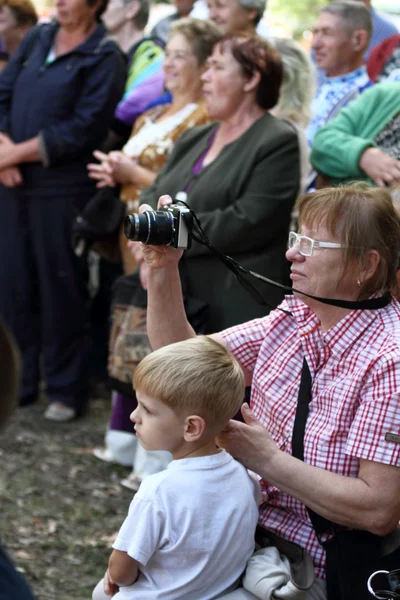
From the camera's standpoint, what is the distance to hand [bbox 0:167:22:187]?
17.0 feet

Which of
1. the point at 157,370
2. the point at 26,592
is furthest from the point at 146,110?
the point at 26,592

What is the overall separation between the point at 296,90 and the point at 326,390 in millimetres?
2627

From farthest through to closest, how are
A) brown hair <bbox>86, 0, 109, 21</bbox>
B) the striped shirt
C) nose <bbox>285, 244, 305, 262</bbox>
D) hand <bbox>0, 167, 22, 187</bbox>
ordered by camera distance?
brown hair <bbox>86, 0, 109, 21</bbox>
hand <bbox>0, 167, 22, 187</bbox>
the striped shirt
nose <bbox>285, 244, 305, 262</bbox>

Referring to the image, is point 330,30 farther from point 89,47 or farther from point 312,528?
point 312,528

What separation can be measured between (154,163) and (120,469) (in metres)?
1.54

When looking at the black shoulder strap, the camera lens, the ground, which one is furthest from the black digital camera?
the black shoulder strap

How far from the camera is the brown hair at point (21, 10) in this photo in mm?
6211

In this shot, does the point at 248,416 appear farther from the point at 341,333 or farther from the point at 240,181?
the point at 240,181

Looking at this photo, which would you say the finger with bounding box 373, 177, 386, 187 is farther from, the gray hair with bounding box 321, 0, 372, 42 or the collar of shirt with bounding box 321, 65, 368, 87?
the gray hair with bounding box 321, 0, 372, 42

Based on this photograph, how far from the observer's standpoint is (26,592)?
1568mm

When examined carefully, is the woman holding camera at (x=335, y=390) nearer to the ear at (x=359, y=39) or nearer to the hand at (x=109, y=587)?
the hand at (x=109, y=587)

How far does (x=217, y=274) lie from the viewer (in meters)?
3.71

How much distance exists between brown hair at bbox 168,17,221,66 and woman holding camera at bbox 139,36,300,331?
2.09 feet

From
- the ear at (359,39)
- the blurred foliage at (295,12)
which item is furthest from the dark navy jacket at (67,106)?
the blurred foliage at (295,12)
